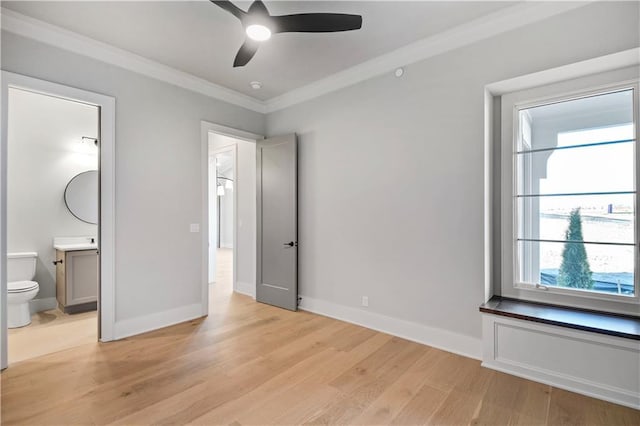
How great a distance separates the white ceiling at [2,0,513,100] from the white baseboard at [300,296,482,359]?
2731mm

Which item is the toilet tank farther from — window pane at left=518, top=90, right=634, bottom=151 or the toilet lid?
window pane at left=518, top=90, right=634, bottom=151

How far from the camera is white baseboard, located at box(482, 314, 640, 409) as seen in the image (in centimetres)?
207

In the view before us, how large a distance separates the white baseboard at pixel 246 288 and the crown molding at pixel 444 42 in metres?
2.83

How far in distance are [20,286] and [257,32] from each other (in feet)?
12.4

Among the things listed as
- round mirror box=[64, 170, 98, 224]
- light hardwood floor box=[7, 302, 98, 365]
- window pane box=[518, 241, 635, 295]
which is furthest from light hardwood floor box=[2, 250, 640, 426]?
round mirror box=[64, 170, 98, 224]

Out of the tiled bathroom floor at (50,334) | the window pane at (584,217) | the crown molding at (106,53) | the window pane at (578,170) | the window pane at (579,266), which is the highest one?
the crown molding at (106,53)

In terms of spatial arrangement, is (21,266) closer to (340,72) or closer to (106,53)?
(106,53)

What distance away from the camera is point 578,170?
8.43 feet

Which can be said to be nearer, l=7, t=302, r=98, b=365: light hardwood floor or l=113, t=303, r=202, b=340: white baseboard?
l=7, t=302, r=98, b=365: light hardwood floor

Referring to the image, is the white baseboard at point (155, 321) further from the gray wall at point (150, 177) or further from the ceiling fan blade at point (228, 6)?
the ceiling fan blade at point (228, 6)

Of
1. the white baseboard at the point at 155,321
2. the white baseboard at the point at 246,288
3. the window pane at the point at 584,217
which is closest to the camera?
the window pane at the point at 584,217

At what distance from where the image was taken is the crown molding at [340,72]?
251 centimetres

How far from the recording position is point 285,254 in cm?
420

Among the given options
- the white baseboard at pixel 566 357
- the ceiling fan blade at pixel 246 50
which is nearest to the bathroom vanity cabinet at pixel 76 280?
the ceiling fan blade at pixel 246 50
